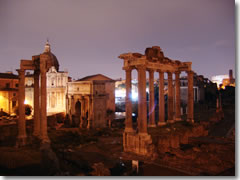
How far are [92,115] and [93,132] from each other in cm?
397

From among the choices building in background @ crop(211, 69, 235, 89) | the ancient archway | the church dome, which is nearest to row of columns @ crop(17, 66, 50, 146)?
building in background @ crop(211, 69, 235, 89)

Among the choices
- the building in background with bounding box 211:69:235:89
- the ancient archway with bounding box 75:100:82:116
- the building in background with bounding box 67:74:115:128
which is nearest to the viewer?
the building in background with bounding box 211:69:235:89

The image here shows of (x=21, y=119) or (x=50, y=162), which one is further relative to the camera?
(x=21, y=119)

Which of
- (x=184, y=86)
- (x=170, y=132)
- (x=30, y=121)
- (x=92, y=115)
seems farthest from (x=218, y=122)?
(x=184, y=86)

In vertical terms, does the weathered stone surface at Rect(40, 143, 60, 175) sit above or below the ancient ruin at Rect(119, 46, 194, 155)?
below

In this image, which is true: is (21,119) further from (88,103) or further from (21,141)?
(88,103)

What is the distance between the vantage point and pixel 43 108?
1541cm

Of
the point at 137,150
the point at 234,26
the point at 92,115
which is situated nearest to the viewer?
the point at 234,26

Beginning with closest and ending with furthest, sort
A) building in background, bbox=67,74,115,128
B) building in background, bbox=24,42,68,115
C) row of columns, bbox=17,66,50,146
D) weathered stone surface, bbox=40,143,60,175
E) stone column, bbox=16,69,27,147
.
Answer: weathered stone surface, bbox=40,143,60,175
row of columns, bbox=17,66,50,146
stone column, bbox=16,69,27,147
building in background, bbox=67,74,115,128
building in background, bbox=24,42,68,115

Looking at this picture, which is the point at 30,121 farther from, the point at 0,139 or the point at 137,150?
the point at 137,150

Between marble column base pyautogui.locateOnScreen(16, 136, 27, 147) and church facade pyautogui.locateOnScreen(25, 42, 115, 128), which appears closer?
marble column base pyautogui.locateOnScreen(16, 136, 27, 147)

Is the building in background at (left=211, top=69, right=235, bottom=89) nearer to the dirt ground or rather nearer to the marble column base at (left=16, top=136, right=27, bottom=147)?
the dirt ground

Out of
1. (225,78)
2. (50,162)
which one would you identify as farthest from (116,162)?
(225,78)

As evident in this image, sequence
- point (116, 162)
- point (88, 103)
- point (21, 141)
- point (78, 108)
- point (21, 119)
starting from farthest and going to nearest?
point (78, 108) < point (88, 103) < point (21, 119) < point (21, 141) < point (116, 162)
